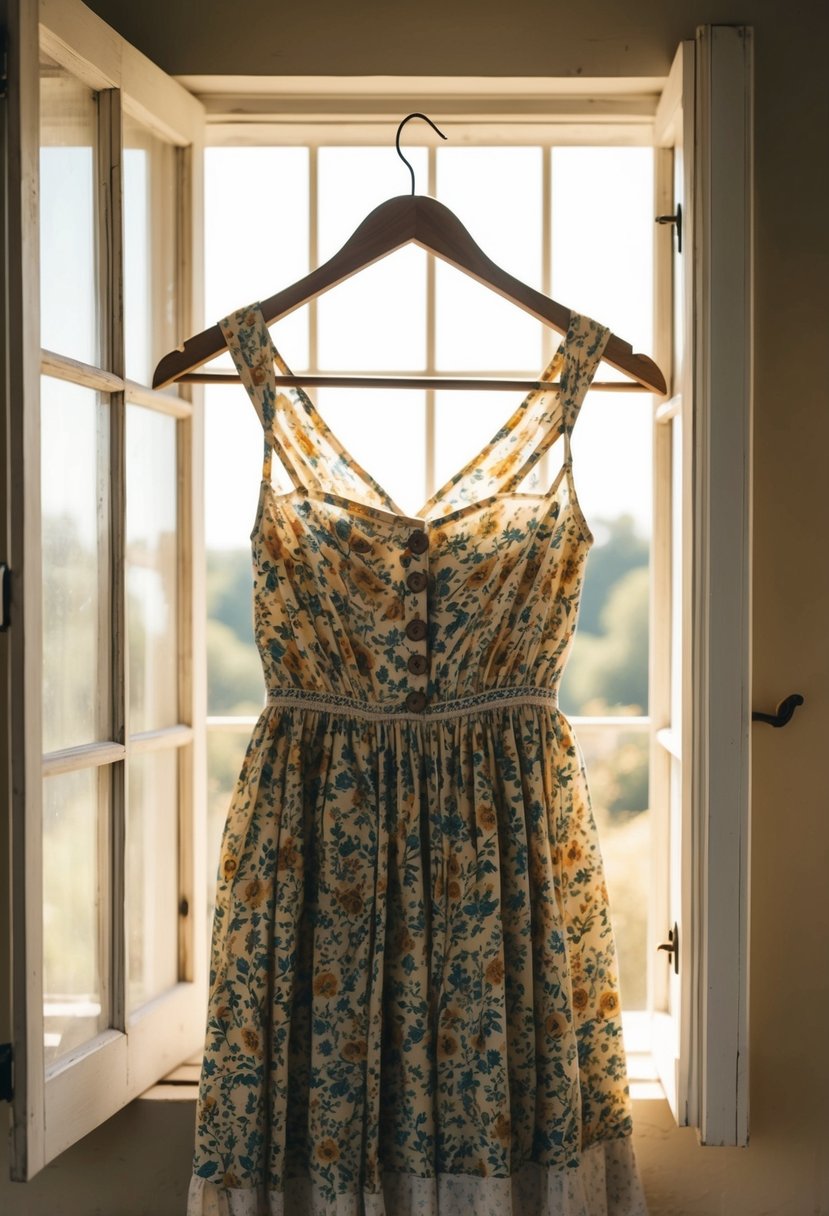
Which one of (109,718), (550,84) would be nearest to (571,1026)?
(109,718)

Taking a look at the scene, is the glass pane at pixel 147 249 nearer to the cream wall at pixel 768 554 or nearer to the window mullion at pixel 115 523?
the window mullion at pixel 115 523

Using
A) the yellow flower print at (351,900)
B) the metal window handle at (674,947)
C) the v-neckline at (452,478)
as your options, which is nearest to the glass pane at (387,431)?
the v-neckline at (452,478)

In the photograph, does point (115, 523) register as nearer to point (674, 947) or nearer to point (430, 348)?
point (430, 348)

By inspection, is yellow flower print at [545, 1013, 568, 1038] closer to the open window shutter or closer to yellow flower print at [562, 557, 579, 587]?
the open window shutter

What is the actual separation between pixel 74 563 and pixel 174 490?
324mm

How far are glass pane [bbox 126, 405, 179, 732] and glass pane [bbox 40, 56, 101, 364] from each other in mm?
175

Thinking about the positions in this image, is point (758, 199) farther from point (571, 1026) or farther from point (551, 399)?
point (571, 1026)

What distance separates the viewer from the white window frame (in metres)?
1.38

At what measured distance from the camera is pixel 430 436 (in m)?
1.96

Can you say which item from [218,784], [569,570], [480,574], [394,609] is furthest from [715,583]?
[218,784]

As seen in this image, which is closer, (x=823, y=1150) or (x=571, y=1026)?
(x=571, y=1026)

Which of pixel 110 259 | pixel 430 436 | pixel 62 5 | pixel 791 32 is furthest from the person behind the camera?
pixel 430 436

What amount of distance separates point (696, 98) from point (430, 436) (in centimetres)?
70

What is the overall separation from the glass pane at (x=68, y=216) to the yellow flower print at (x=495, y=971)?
1036 millimetres
